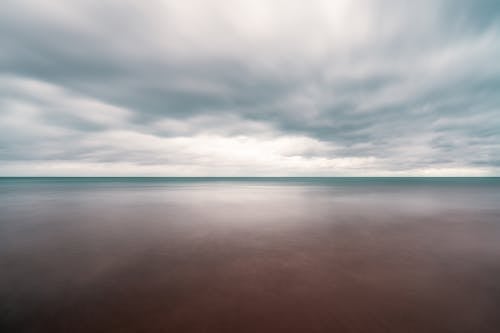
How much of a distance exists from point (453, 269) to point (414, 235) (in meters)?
5.33

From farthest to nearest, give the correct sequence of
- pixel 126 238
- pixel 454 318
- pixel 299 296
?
pixel 126 238, pixel 299 296, pixel 454 318

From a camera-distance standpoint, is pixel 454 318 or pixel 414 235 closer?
pixel 454 318

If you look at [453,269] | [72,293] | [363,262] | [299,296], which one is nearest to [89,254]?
[72,293]

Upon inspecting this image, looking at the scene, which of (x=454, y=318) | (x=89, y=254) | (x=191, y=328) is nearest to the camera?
(x=191, y=328)

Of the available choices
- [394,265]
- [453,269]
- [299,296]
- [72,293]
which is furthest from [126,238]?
[453,269]

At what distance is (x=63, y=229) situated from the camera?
14102 mm

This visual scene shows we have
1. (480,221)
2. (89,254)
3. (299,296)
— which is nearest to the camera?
→ (299,296)

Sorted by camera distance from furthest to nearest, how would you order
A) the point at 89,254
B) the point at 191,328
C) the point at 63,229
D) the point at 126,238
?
the point at 63,229
the point at 126,238
the point at 89,254
the point at 191,328

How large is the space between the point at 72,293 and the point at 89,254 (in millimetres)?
3897

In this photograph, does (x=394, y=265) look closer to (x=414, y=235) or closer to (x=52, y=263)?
(x=414, y=235)

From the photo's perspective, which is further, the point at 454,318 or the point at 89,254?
the point at 89,254

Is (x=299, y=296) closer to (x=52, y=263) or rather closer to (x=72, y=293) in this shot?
(x=72, y=293)

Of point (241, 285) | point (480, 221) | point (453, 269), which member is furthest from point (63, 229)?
point (480, 221)

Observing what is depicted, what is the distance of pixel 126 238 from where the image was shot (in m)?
12.0
